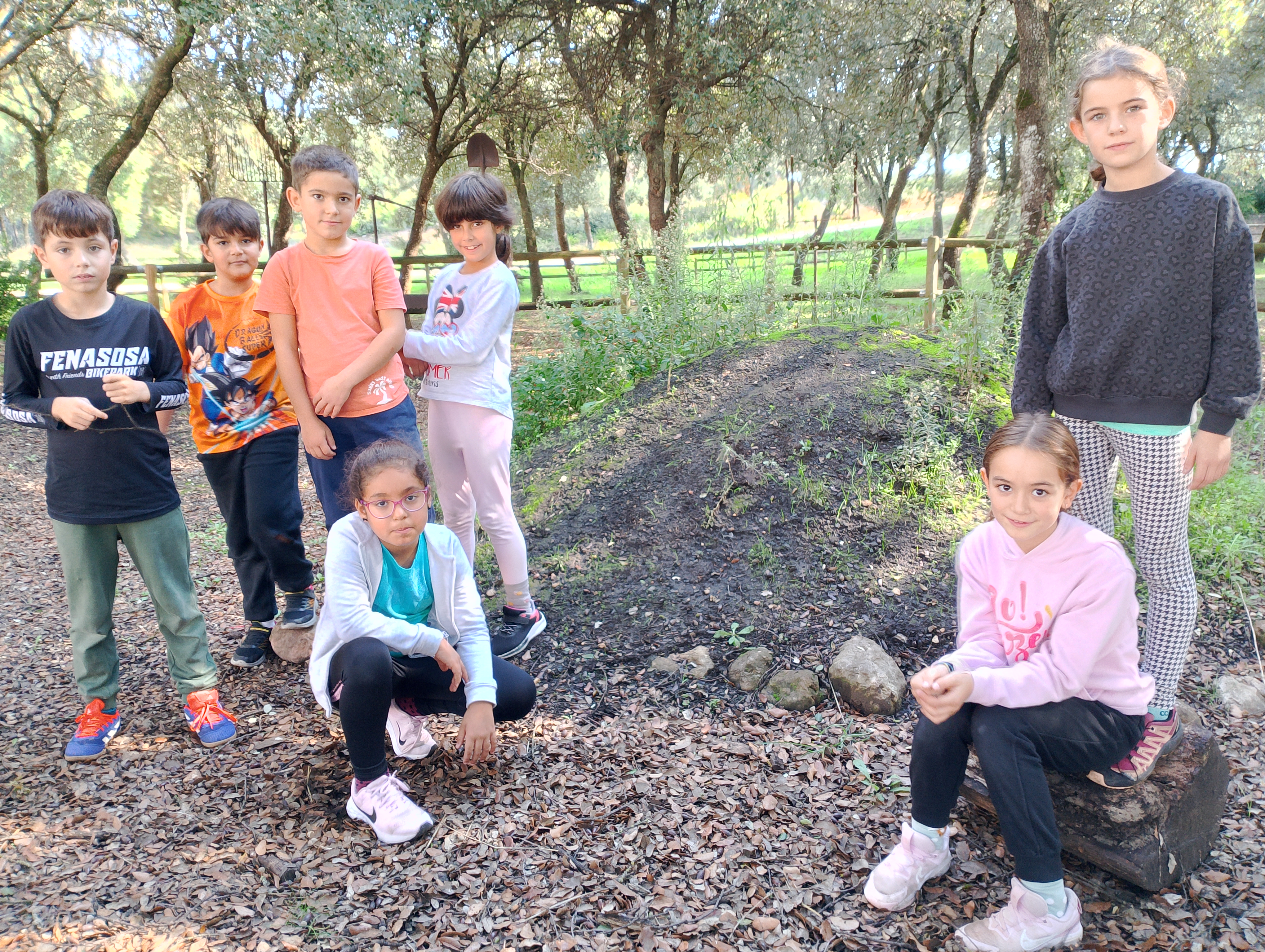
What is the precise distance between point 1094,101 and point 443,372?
209 centimetres

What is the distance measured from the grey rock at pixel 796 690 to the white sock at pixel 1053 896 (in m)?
1.00

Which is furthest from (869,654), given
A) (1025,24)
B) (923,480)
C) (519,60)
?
(519,60)

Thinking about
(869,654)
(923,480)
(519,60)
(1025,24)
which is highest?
(519,60)

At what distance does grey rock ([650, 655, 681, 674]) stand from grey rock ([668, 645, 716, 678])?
2cm

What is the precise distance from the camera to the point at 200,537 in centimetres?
484

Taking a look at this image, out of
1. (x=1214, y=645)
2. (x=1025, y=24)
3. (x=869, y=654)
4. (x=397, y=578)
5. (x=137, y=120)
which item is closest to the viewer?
(x=397, y=578)

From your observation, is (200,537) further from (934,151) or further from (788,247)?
(934,151)

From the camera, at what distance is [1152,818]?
6.15 feet

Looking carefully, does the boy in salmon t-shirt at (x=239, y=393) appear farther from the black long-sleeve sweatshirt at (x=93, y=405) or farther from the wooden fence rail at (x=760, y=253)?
the wooden fence rail at (x=760, y=253)

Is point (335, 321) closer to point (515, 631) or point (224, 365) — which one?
point (224, 365)

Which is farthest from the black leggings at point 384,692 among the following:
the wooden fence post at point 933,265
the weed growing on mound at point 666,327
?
the wooden fence post at point 933,265

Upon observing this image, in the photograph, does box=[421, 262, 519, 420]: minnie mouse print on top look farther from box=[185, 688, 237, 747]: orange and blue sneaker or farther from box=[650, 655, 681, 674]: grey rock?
box=[185, 688, 237, 747]: orange and blue sneaker

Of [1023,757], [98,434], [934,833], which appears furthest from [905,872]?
[98,434]

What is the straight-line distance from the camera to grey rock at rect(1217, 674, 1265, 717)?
263 centimetres
